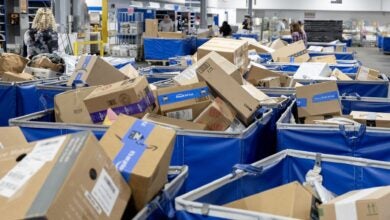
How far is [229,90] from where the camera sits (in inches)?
Result: 138

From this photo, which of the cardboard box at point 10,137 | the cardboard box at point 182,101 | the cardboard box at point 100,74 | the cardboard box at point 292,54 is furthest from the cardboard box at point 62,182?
the cardboard box at point 292,54

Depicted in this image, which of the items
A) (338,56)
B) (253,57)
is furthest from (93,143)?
(338,56)

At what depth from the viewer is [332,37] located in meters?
17.3

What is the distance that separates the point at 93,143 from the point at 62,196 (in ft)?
0.86

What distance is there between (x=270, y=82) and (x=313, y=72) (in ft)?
3.39

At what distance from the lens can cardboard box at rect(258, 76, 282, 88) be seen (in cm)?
509

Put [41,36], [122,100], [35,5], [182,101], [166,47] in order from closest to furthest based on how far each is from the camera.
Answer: [122,100] → [182,101] → [41,36] → [35,5] → [166,47]

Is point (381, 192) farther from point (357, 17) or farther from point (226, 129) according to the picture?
point (357, 17)

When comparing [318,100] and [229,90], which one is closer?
[229,90]

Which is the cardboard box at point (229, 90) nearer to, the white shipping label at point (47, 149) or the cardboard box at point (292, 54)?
the white shipping label at point (47, 149)

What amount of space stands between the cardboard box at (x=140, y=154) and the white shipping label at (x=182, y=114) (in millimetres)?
1191

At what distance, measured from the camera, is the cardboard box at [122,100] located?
322 cm

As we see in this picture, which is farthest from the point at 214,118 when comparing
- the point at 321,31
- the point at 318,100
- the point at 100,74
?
the point at 321,31

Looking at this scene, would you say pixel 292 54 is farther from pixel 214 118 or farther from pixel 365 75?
Result: pixel 214 118
